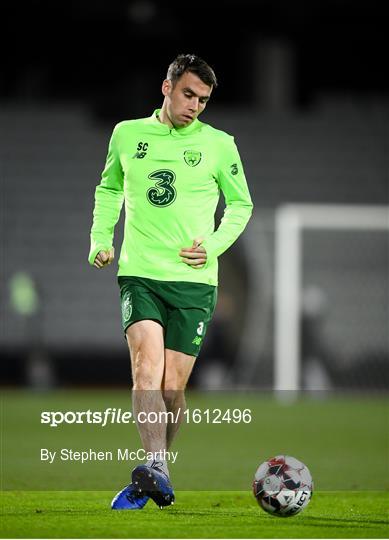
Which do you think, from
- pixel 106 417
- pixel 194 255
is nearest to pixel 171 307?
pixel 194 255

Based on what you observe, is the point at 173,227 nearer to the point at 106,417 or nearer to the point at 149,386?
the point at 149,386

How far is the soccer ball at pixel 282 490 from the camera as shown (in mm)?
5898

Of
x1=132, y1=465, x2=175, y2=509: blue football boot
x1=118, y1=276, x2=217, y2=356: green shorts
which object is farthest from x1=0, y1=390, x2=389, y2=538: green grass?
x1=118, y1=276, x2=217, y2=356: green shorts

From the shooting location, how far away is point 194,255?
6145 millimetres

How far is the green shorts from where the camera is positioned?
20.2 feet

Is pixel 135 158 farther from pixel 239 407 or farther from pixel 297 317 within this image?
pixel 297 317

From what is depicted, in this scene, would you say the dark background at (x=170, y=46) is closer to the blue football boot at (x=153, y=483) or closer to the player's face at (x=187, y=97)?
the player's face at (x=187, y=97)

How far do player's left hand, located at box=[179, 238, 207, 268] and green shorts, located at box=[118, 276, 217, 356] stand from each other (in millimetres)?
141

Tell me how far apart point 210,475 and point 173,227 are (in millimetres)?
2677

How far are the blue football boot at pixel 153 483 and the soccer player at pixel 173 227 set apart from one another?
1.16ft

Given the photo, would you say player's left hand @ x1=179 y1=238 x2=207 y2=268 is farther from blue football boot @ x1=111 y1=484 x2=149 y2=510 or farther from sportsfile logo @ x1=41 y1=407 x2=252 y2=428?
sportsfile logo @ x1=41 y1=407 x2=252 y2=428

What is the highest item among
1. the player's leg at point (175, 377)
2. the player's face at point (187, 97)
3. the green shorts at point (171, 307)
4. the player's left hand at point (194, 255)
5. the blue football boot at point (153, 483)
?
the player's face at point (187, 97)

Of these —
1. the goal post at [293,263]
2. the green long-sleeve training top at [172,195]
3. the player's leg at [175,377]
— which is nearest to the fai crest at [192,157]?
the green long-sleeve training top at [172,195]

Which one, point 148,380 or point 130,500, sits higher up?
point 148,380
